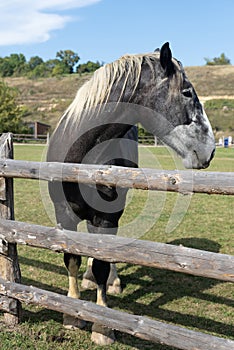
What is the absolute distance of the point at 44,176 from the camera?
3348 millimetres

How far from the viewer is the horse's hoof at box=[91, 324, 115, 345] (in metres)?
3.44

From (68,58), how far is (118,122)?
124 metres

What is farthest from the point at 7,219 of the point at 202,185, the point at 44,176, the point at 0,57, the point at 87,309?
the point at 0,57

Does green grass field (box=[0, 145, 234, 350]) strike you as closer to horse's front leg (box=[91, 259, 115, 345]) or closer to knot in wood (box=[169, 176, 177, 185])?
horse's front leg (box=[91, 259, 115, 345])

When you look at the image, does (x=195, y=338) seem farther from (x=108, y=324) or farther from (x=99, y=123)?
(x=99, y=123)

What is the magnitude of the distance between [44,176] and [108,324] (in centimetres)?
124

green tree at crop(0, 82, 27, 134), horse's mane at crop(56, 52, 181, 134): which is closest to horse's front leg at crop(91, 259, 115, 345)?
horse's mane at crop(56, 52, 181, 134)

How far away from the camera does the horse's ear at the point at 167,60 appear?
3138 mm

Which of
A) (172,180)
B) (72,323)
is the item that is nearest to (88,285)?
(72,323)

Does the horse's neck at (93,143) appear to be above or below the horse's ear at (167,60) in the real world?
below

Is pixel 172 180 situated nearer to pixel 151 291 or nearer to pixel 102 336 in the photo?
pixel 102 336

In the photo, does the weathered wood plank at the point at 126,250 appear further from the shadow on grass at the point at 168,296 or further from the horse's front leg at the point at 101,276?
the shadow on grass at the point at 168,296

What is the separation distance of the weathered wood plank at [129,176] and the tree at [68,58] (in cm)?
12024

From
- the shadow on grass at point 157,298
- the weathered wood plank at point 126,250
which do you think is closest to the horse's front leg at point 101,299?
the shadow on grass at point 157,298
